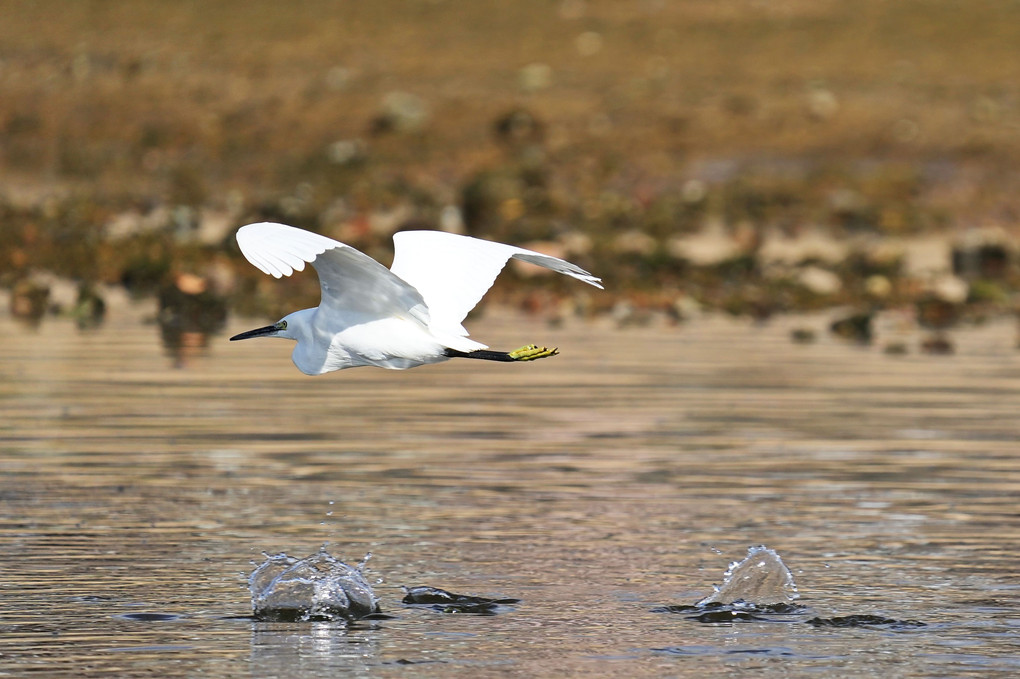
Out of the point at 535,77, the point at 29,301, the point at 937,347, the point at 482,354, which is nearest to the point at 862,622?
the point at 482,354

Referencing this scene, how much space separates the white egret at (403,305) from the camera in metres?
8.88

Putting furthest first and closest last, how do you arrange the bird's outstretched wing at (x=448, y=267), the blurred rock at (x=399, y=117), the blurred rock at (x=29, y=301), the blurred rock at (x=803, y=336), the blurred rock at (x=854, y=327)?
1. the blurred rock at (x=399, y=117)
2. the blurred rock at (x=29, y=301)
3. the blurred rock at (x=854, y=327)
4. the blurred rock at (x=803, y=336)
5. the bird's outstretched wing at (x=448, y=267)

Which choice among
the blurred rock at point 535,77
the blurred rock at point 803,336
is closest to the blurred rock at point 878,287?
the blurred rock at point 803,336

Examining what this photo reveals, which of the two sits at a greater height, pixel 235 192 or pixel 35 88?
pixel 35 88

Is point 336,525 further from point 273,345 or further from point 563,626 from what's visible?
point 273,345

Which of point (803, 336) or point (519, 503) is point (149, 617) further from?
point (803, 336)

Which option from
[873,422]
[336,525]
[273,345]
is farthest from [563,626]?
[273,345]

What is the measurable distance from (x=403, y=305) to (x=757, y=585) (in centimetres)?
206

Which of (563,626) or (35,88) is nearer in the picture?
(563,626)

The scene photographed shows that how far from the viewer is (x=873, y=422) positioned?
14188 millimetres

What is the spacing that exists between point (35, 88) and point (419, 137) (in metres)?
6.71

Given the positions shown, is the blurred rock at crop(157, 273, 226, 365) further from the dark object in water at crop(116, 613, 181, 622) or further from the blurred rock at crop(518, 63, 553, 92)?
the blurred rock at crop(518, 63, 553, 92)

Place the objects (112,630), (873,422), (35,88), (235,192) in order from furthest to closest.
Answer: (35,88) → (235,192) → (873,422) → (112,630)

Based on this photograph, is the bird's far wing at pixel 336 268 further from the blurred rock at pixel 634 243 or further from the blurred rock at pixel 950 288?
the blurred rock at pixel 634 243
